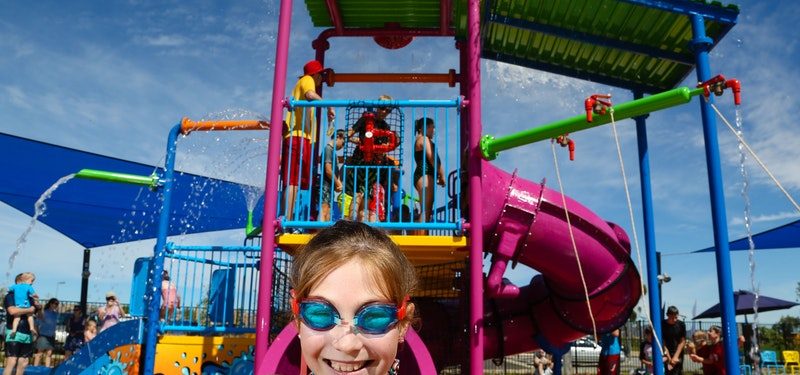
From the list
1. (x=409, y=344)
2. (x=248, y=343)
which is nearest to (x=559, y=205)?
(x=409, y=344)

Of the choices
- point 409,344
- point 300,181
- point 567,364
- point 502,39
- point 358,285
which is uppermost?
point 502,39

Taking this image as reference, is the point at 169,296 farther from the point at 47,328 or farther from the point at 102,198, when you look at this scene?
the point at 47,328

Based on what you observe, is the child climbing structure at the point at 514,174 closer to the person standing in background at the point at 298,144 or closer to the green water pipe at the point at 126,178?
the person standing in background at the point at 298,144

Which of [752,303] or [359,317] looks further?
[752,303]

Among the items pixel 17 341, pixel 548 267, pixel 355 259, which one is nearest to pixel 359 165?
pixel 548 267

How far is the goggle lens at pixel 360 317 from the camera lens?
4.93 ft

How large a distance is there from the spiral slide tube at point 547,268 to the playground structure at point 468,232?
0.01 m

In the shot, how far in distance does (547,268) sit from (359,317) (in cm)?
403

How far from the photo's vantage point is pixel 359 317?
1505 millimetres

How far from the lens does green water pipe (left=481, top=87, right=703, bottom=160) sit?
3.85 m

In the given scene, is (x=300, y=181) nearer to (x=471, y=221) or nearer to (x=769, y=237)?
(x=471, y=221)

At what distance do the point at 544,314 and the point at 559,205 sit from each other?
1349mm

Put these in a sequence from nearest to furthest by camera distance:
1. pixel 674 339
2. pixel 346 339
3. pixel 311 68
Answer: pixel 346 339 → pixel 311 68 → pixel 674 339

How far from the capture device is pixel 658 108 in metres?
3.92
